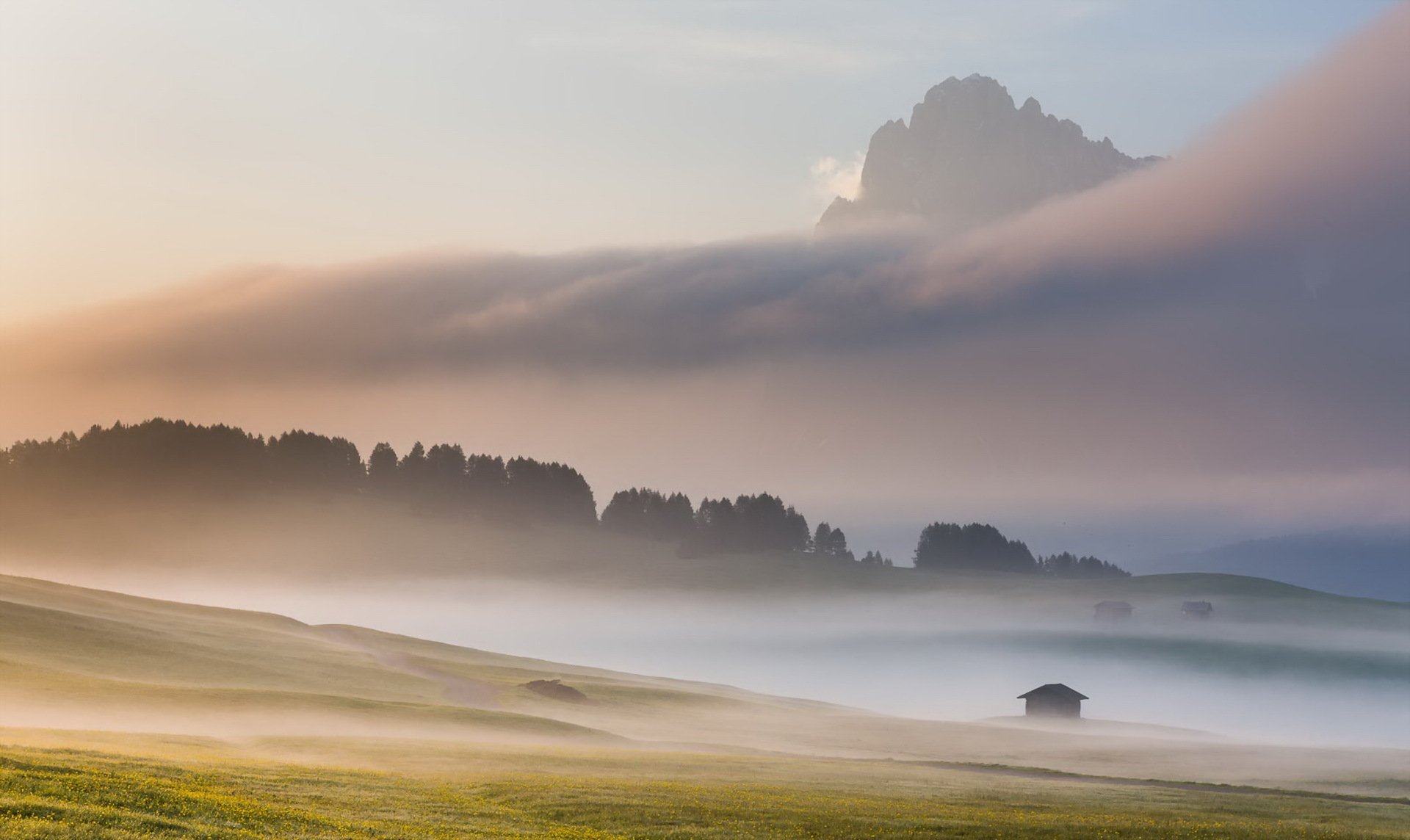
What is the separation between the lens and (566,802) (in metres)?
53.5

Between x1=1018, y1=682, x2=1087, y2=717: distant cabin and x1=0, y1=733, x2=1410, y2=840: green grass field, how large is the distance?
83.6 metres

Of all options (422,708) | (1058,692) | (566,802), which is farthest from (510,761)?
(1058,692)

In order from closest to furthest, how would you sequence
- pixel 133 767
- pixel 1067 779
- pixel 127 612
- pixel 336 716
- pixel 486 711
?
1. pixel 133 767
2. pixel 1067 779
3. pixel 336 716
4. pixel 486 711
5. pixel 127 612

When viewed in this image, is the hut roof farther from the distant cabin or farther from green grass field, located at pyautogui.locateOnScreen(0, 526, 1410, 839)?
green grass field, located at pyautogui.locateOnScreen(0, 526, 1410, 839)

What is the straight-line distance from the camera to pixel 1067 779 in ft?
275

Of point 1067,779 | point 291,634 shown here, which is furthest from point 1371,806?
point 291,634

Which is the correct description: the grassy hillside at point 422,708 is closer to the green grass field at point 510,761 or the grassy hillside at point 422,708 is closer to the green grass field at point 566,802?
the green grass field at point 510,761

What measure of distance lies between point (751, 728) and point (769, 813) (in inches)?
2916

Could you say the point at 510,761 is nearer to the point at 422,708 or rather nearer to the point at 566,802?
the point at 566,802

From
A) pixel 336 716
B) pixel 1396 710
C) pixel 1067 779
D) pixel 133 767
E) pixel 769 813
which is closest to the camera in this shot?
pixel 133 767

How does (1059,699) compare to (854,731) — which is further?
(1059,699)

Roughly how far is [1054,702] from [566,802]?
116523mm

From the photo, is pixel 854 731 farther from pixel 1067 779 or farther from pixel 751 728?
pixel 1067 779

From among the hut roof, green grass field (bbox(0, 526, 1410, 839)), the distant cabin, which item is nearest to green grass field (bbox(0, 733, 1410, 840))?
green grass field (bbox(0, 526, 1410, 839))
